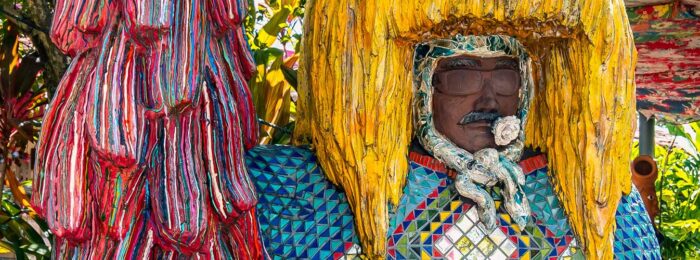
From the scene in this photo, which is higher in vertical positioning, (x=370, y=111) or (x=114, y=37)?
(x=114, y=37)

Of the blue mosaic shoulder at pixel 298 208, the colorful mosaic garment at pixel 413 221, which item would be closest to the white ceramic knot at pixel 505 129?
the colorful mosaic garment at pixel 413 221

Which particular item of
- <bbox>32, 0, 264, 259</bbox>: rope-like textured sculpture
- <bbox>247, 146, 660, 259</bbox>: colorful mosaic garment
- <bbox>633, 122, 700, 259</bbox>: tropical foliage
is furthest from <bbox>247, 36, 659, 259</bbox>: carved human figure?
<bbox>633, 122, 700, 259</bbox>: tropical foliage

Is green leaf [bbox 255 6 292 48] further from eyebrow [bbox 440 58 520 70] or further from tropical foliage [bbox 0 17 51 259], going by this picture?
eyebrow [bbox 440 58 520 70]

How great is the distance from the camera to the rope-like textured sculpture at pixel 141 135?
1.83 metres

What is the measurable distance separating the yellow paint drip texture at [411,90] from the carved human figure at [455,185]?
0.03m

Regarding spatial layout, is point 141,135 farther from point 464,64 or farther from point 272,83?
point 272,83

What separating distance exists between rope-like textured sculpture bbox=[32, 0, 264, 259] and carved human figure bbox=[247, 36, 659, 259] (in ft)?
0.53

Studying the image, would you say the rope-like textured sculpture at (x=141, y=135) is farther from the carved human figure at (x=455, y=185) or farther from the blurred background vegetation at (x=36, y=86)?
the blurred background vegetation at (x=36, y=86)

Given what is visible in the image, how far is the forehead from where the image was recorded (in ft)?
6.91

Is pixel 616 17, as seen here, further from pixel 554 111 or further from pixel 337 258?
Answer: pixel 337 258

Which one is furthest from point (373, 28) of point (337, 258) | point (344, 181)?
point (337, 258)

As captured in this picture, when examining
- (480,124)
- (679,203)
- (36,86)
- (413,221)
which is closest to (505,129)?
(480,124)

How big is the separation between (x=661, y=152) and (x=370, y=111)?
17.5 ft

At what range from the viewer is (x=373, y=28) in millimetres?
1949
